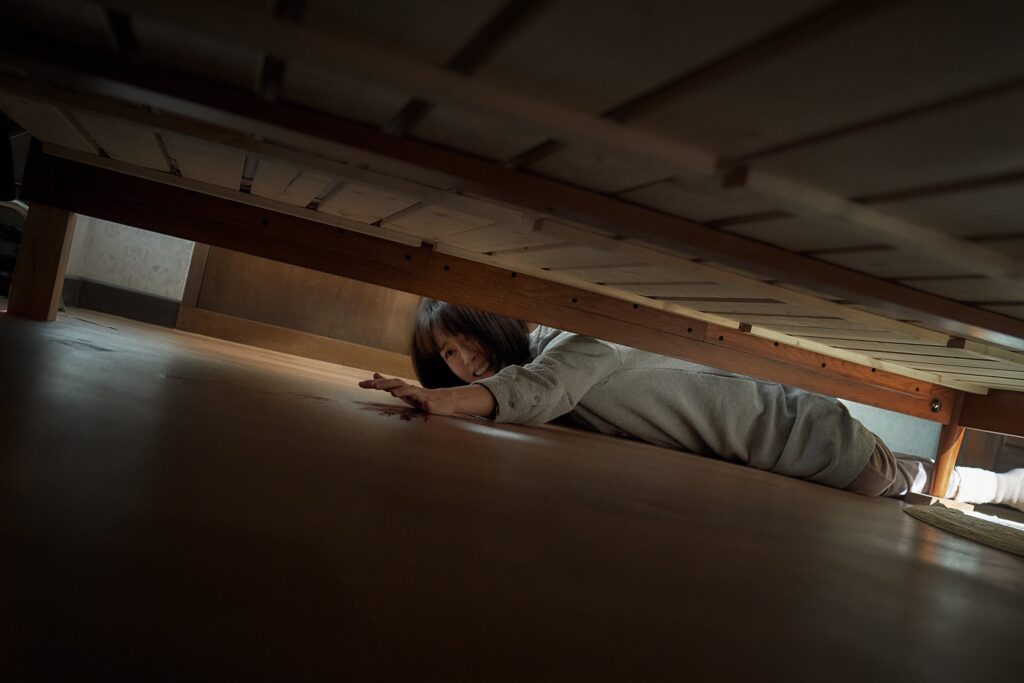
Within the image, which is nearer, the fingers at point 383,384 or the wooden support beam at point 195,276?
the fingers at point 383,384

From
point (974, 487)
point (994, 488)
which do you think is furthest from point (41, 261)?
point (994, 488)

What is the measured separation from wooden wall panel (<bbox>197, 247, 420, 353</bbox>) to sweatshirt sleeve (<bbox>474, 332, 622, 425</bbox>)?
2.15 metres

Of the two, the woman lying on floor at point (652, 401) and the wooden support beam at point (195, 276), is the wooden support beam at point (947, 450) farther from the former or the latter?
the wooden support beam at point (195, 276)

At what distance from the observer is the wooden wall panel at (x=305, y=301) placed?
3.92 m

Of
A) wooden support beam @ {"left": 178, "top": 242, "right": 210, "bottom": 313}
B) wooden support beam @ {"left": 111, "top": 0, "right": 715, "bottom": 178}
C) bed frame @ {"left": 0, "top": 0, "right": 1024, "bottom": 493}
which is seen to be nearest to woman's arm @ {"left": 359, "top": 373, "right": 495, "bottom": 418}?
bed frame @ {"left": 0, "top": 0, "right": 1024, "bottom": 493}

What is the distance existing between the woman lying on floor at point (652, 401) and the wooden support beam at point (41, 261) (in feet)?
3.43

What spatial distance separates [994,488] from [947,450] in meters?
0.46

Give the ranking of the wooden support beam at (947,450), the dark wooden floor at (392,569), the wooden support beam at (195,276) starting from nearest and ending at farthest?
the dark wooden floor at (392,569), the wooden support beam at (947,450), the wooden support beam at (195,276)

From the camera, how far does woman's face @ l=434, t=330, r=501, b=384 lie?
2.25 metres

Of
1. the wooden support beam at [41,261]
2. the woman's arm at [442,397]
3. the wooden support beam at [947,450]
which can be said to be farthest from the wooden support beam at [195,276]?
the wooden support beam at [947,450]

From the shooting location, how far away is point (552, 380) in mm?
1877

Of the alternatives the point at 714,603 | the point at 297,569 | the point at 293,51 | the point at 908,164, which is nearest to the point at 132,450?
the point at 297,569

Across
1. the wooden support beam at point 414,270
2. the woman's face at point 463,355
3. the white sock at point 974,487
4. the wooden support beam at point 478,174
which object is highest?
the wooden support beam at point 478,174

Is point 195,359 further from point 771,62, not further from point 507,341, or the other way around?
point 771,62
